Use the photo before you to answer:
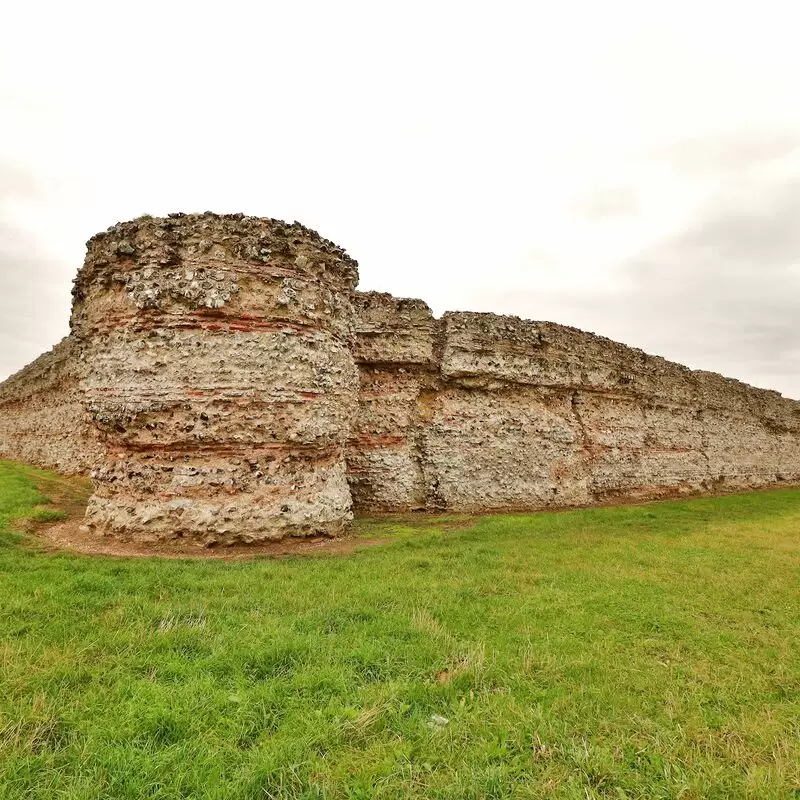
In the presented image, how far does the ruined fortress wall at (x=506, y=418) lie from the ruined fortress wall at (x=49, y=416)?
818cm

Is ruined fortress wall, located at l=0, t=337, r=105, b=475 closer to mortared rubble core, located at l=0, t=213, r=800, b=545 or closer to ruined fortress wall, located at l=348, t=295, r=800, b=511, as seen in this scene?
mortared rubble core, located at l=0, t=213, r=800, b=545

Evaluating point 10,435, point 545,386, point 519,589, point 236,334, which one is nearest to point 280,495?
point 236,334

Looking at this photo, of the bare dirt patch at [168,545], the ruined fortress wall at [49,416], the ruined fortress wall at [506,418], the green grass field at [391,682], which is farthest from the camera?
the ruined fortress wall at [49,416]

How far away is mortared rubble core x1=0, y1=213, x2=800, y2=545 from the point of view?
289 inches

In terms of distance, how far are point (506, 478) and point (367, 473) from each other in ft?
10.4

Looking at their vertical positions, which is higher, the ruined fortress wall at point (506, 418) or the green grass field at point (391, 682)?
the ruined fortress wall at point (506, 418)

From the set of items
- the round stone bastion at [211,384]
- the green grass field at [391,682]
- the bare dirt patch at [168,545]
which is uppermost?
the round stone bastion at [211,384]

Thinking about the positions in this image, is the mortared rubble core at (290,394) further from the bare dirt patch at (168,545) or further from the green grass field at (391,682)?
the green grass field at (391,682)

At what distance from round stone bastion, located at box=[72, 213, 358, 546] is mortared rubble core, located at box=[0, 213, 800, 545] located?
0.07ft

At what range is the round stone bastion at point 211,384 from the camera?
725cm

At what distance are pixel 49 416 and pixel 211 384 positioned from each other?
1269 cm

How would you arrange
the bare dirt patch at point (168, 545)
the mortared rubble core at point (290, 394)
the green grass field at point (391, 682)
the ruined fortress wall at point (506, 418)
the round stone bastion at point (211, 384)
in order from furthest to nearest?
the ruined fortress wall at point (506, 418) → the mortared rubble core at point (290, 394) → the round stone bastion at point (211, 384) → the bare dirt patch at point (168, 545) → the green grass field at point (391, 682)

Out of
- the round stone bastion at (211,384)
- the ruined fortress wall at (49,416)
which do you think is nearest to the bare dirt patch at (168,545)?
the round stone bastion at (211,384)

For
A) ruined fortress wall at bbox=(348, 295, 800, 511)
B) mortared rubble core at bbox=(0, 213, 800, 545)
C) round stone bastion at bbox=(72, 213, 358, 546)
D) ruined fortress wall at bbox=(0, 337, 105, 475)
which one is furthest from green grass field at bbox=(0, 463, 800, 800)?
ruined fortress wall at bbox=(0, 337, 105, 475)
